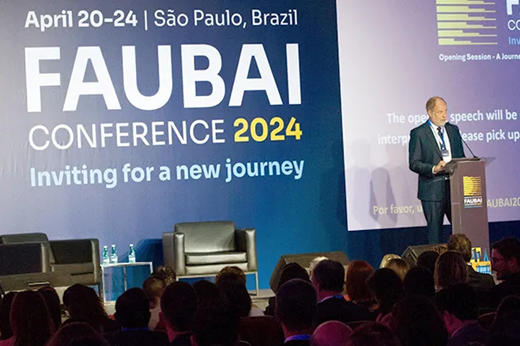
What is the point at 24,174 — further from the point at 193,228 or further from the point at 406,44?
the point at 406,44

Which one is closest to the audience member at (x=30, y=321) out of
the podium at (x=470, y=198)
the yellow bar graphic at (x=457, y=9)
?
the podium at (x=470, y=198)

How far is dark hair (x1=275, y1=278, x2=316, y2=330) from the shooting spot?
326 cm

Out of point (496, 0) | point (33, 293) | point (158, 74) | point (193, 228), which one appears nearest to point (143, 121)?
point (158, 74)

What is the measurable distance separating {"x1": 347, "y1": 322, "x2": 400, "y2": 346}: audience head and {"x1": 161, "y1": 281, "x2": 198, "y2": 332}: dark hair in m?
1.35

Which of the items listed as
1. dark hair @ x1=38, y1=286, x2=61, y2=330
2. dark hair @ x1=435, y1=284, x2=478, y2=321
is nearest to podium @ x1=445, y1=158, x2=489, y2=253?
dark hair @ x1=435, y1=284, x2=478, y2=321

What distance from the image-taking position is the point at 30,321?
3.35 metres

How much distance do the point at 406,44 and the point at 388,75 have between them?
426mm

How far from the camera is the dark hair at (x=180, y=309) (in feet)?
11.6

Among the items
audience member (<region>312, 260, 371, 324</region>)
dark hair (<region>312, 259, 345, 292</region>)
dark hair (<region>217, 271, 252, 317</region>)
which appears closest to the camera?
dark hair (<region>217, 271, 252, 317</region>)

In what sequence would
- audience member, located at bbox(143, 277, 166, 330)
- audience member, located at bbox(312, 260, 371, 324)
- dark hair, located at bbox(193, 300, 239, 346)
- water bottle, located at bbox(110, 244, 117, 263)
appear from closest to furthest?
dark hair, located at bbox(193, 300, 239, 346)
audience member, located at bbox(312, 260, 371, 324)
audience member, located at bbox(143, 277, 166, 330)
water bottle, located at bbox(110, 244, 117, 263)

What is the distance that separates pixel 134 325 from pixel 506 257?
9.06 ft

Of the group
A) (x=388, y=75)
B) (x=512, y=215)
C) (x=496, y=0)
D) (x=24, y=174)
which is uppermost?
(x=496, y=0)

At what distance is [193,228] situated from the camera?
9.36 metres

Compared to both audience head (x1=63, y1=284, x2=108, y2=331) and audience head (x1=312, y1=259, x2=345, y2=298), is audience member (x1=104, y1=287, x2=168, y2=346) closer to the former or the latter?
audience head (x1=63, y1=284, x2=108, y2=331)
